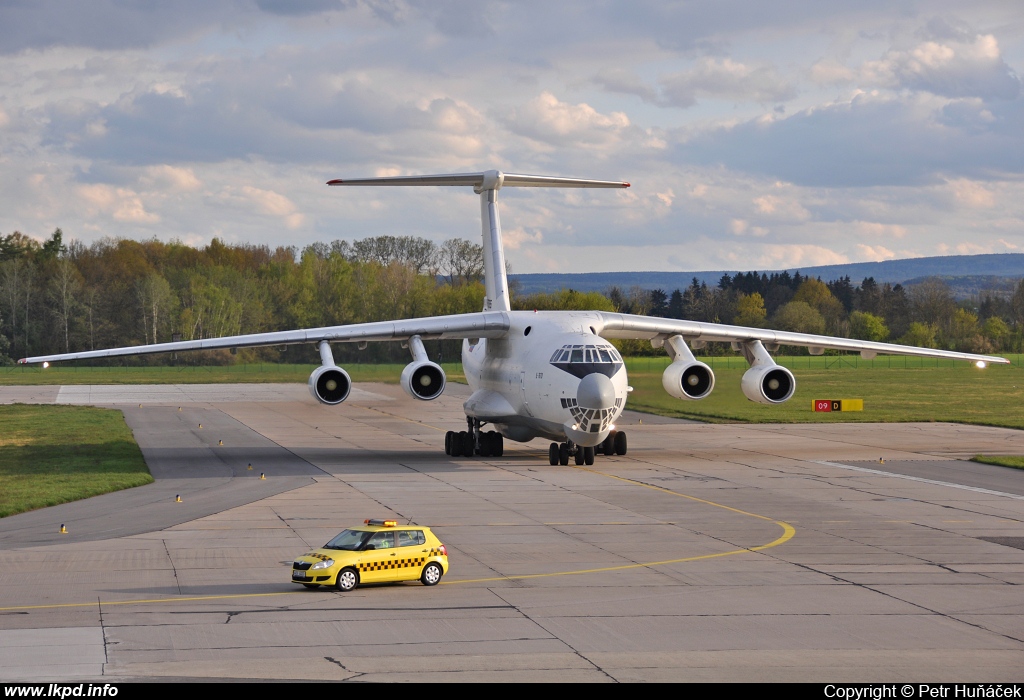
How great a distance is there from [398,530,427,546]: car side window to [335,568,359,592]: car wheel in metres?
0.84

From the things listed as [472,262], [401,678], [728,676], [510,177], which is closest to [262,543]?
[401,678]

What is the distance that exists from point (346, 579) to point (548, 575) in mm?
2923

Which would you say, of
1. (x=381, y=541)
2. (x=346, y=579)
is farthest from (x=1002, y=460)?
(x=346, y=579)

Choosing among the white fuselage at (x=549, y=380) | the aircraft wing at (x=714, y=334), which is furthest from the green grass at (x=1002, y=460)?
the white fuselage at (x=549, y=380)

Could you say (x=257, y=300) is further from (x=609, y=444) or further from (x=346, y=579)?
(x=346, y=579)

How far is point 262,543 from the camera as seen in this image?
61.3ft

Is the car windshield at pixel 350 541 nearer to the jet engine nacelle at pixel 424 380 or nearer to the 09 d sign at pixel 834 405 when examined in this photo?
the jet engine nacelle at pixel 424 380

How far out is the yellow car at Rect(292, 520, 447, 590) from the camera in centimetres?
1505

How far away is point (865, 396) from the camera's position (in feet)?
206

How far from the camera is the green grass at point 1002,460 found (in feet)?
102

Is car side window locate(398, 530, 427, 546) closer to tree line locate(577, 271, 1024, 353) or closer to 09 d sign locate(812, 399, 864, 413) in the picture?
09 d sign locate(812, 399, 864, 413)

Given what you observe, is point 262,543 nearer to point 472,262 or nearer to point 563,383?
point 563,383

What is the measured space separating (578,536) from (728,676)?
8706 millimetres

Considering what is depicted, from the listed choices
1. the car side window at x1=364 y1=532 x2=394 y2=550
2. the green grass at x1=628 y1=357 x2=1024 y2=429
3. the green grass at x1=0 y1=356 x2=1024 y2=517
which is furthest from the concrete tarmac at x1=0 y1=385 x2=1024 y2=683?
the green grass at x1=628 y1=357 x2=1024 y2=429
